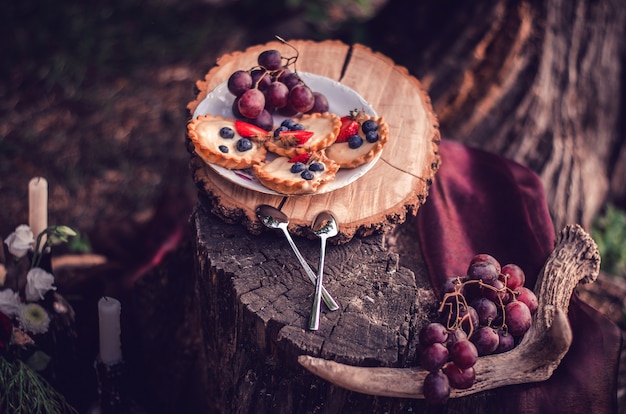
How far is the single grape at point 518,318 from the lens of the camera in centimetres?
215

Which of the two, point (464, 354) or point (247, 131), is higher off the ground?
point (247, 131)

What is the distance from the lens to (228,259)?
2234 millimetres

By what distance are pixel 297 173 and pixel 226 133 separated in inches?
12.7

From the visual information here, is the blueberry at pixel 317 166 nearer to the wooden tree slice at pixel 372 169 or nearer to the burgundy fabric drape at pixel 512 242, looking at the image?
the wooden tree slice at pixel 372 169

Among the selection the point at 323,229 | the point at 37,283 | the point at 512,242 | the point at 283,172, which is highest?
the point at 283,172

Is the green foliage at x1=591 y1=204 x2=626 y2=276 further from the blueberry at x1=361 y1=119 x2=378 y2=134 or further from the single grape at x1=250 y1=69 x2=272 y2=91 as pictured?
the single grape at x1=250 y1=69 x2=272 y2=91

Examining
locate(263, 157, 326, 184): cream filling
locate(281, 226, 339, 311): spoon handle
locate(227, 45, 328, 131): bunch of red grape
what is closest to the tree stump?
locate(281, 226, 339, 311): spoon handle

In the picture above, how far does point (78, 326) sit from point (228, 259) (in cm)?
96

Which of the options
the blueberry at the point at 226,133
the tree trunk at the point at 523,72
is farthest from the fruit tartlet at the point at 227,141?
the tree trunk at the point at 523,72

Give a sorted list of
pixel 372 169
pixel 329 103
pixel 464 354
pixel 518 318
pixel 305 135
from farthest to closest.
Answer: pixel 329 103 → pixel 372 169 → pixel 305 135 → pixel 518 318 → pixel 464 354

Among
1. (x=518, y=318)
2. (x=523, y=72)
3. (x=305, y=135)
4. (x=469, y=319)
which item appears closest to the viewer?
(x=469, y=319)

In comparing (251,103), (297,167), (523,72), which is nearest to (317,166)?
(297,167)

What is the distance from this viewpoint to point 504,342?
214cm

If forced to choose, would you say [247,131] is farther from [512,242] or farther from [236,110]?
[512,242]
